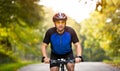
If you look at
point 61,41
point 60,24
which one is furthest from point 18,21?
point 60,24

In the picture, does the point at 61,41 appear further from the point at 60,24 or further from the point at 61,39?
the point at 60,24

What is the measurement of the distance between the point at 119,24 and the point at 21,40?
9.40 metres

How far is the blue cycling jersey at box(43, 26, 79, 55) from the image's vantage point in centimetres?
709

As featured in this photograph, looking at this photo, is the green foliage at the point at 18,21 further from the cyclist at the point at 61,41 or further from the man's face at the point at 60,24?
the man's face at the point at 60,24

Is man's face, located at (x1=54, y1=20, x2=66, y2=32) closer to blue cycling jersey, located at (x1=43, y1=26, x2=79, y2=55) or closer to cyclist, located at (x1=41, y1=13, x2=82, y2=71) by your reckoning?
cyclist, located at (x1=41, y1=13, x2=82, y2=71)

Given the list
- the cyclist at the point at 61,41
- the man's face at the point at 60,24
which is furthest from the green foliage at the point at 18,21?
the man's face at the point at 60,24

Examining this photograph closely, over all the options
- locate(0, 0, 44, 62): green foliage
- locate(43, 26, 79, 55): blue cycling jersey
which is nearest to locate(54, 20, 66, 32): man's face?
locate(43, 26, 79, 55): blue cycling jersey

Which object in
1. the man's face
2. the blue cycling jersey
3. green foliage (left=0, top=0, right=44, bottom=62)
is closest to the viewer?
Answer: the man's face

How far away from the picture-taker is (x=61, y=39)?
7098 millimetres

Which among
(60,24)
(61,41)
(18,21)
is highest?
(60,24)

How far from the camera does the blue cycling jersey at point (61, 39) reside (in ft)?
23.3

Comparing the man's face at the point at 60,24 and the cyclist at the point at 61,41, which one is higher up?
the man's face at the point at 60,24

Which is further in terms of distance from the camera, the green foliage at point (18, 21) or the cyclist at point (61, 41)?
the green foliage at point (18, 21)

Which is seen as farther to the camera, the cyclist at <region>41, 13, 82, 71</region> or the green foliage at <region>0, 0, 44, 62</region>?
the green foliage at <region>0, 0, 44, 62</region>
